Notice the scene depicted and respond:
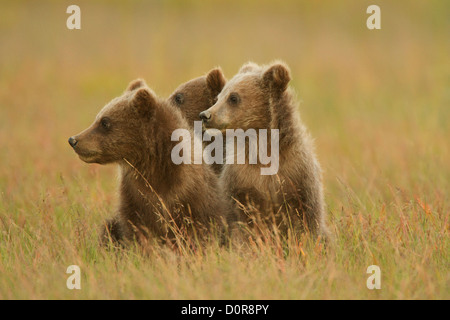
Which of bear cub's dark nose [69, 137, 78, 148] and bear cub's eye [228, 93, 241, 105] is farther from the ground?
bear cub's eye [228, 93, 241, 105]

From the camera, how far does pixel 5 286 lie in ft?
17.4

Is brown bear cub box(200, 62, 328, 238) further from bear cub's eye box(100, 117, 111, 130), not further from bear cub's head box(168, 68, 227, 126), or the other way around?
bear cub's eye box(100, 117, 111, 130)

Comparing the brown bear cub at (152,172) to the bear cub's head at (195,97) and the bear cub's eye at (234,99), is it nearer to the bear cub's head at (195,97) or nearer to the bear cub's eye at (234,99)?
the bear cub's eye at (234,99)

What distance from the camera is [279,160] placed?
6.25 metres

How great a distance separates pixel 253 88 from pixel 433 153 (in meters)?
5.51

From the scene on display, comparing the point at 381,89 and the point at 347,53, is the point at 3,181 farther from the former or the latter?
the point at 347,53

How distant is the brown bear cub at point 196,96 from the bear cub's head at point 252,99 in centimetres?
68

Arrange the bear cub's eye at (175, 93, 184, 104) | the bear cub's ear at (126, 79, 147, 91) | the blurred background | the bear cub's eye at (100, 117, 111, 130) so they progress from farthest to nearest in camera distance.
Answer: the blurred background < the bear cub's eye at (175, 93, 184, 104) < the bear cub's ear at (126, 79, 147, 91) < the bear cub's eye at (100, 117, 111, 130)

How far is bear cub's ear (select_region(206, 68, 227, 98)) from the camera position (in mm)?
6996

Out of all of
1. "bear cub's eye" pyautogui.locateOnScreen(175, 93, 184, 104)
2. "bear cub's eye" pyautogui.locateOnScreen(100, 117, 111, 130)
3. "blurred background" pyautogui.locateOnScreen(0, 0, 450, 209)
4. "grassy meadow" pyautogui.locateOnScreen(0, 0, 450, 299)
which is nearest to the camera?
"grassy meadow" pyautogui.locateOnScreen(0, 0, 450, 299)

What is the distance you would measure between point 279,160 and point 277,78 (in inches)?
32.2

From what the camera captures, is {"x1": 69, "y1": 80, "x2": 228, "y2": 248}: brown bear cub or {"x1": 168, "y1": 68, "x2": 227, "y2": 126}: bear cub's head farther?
{"x1": 168, "y1": 68, "x2": 227, "y2": 126}: bear cub's head

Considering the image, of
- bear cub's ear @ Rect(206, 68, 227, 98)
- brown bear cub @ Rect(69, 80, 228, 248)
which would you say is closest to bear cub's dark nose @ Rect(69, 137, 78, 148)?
brown bear cub @ Rect(69, 80, 228, 248)

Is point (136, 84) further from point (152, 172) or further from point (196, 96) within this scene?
point (152, 172)
